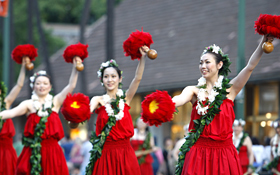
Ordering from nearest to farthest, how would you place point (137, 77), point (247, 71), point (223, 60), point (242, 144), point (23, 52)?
1. point (247, 71)
2. point (223, 60)
3. point (137, 77)
4. point (23, 52)
5. point (242, 144)

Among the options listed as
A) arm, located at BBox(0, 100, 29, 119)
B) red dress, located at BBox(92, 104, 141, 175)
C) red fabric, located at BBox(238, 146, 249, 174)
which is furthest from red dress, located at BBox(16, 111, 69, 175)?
red fabric, located at BBox(238, 146, 249, 174)

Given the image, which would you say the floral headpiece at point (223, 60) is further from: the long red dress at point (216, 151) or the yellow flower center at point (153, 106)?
the yellow flower center at point (153, 106)

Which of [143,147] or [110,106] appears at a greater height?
[110,106]

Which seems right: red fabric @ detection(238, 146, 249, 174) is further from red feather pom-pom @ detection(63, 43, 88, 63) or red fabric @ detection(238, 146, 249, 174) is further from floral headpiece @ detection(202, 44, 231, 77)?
floral headpiece @ detection(202, 44, 231, 77)

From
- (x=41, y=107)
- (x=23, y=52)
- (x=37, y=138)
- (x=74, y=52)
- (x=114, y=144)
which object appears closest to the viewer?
(x=114, y=144)

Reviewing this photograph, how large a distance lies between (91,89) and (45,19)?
16111mm

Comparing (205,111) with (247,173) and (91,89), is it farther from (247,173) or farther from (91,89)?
(91,89)

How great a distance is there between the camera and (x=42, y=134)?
7.72 m

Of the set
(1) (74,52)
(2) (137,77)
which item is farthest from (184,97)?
(1) (74,52)

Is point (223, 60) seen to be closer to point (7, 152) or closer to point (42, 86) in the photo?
point (42, 86)

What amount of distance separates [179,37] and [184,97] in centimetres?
1359

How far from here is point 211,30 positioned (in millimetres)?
17969

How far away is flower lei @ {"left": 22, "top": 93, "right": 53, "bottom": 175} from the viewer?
25.0ft

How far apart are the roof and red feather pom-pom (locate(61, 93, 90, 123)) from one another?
8550mm
